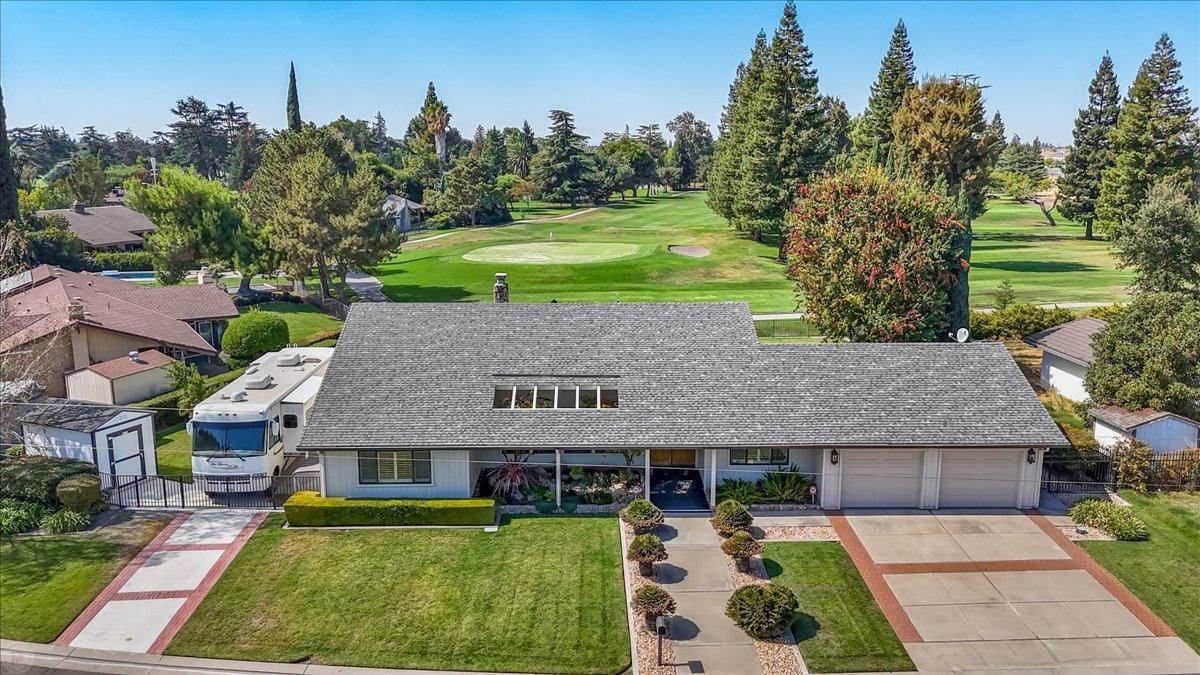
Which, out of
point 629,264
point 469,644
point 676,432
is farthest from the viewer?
point 629,264

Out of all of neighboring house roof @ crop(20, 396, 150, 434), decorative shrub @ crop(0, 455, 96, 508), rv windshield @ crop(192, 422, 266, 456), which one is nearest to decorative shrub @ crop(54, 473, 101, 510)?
decorative shrub @ crop(0, 455, 96, 508)

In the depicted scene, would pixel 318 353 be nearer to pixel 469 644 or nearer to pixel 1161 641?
pixel 469 644

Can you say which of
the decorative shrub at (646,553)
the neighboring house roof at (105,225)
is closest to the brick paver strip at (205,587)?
the decorative shrub at (646,553)

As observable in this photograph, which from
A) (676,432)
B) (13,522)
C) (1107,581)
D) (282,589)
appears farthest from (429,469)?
(1107,581)

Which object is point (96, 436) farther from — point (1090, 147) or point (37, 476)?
point (1090, 147)

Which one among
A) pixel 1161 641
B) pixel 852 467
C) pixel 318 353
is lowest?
pixel 1161 641

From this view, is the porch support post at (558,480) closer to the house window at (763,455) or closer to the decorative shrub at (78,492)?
the house window at (763,455)
